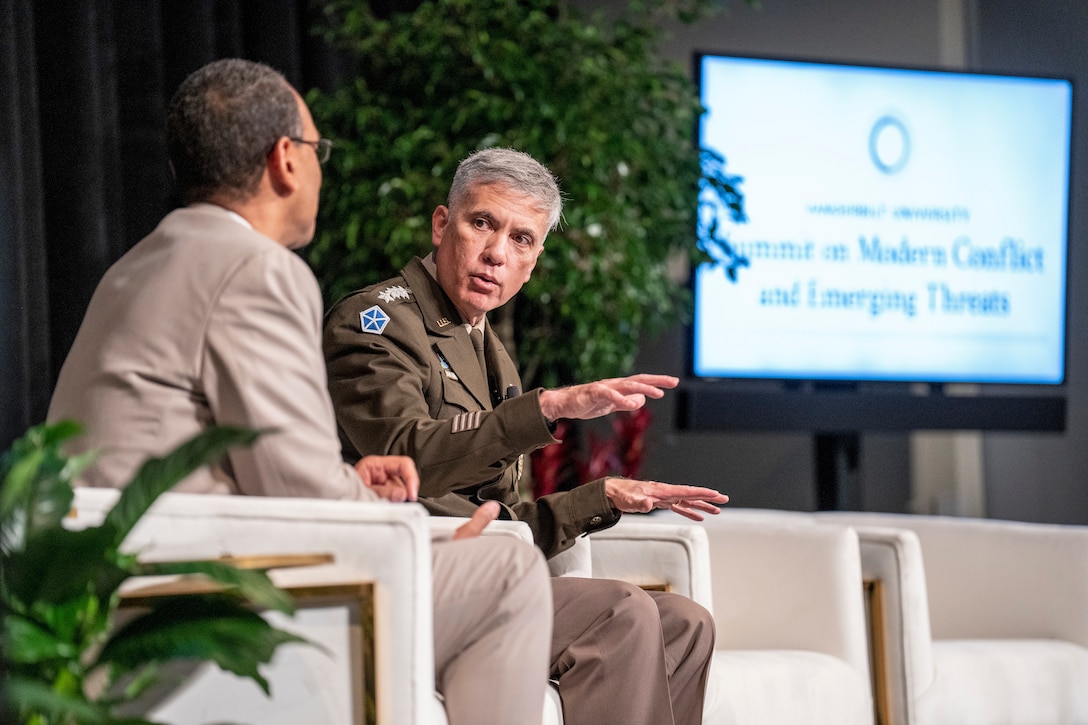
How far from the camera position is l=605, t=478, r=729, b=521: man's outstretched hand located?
6.23 feet

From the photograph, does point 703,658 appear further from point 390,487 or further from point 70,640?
point 70,640

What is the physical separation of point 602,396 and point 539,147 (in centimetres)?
174

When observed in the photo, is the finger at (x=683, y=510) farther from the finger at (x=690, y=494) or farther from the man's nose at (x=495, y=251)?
the man's nose at (x=495, y=251)

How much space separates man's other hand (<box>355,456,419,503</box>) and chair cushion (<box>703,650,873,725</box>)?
767 millimetres

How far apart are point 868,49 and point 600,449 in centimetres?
197

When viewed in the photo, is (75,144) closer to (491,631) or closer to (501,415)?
(501,415)

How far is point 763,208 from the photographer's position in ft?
12.9

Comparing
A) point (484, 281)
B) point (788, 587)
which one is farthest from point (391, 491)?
point (788, 587)

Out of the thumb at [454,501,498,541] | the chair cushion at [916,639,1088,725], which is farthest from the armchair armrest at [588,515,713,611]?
the thumb at [454,501,498,541]

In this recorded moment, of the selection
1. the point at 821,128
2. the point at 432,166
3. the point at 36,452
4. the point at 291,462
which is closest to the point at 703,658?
the point at 291,462

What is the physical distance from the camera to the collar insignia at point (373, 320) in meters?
1.99

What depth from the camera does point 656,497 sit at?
1.94 metres

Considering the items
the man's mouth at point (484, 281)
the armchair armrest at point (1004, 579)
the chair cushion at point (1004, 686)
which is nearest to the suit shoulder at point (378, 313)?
the man's mouth at point (484, 281)

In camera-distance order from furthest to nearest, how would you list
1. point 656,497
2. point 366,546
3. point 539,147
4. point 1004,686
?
point 539,147
point 1004,686
point 656,497
point 366,546
